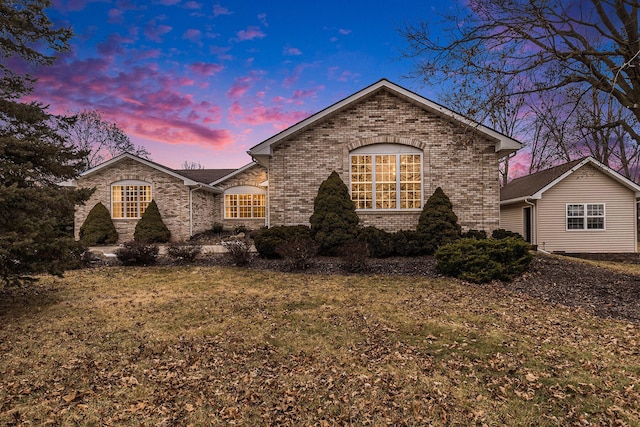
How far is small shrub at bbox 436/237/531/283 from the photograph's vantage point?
8.72 m

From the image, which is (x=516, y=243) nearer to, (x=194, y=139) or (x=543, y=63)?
(x=543, y=63)

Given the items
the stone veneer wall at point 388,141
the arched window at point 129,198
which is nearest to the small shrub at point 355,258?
the stone veneer wall at point 388,141

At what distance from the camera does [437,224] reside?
40.0 ft

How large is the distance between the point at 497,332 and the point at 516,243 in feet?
15.4

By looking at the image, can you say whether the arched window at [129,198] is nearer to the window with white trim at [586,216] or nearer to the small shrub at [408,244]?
the small shrub at [408,244]

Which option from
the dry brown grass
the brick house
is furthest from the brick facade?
the dry brown grass

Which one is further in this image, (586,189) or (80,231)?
(80,231)

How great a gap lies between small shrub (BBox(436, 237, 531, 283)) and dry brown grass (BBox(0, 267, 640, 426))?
1.36 m

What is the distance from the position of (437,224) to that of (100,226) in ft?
54.5

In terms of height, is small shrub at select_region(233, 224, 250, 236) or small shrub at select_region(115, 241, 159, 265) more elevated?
small shrub at select_region(233, 224, 250, 236)

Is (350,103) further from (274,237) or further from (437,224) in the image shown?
(274,237)

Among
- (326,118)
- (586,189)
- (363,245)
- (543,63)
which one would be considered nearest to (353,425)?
(363,245)

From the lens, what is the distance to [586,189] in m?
16.9

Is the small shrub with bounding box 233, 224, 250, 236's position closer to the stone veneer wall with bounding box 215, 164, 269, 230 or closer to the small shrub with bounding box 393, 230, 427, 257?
the stone veneer wall with bounding box 215, 164, 269, 230
